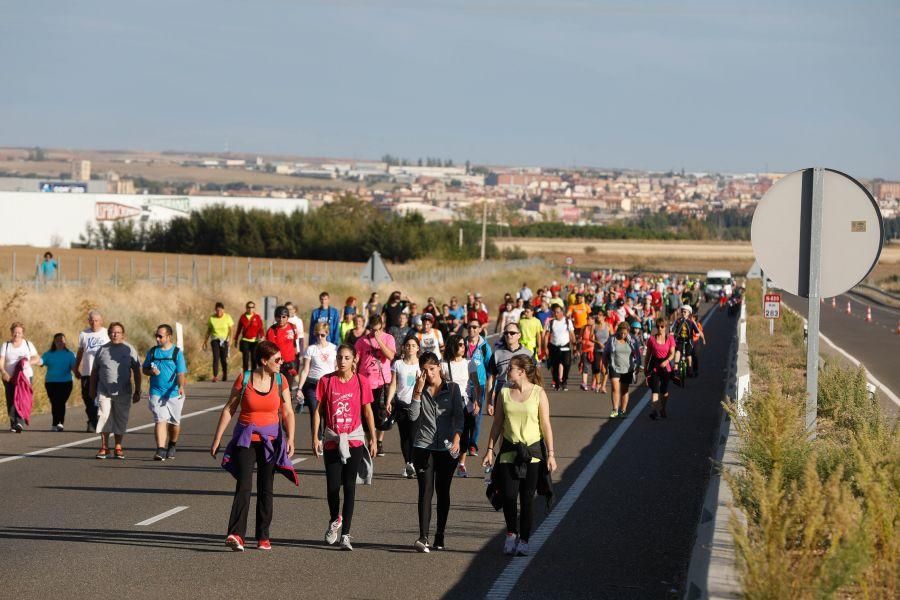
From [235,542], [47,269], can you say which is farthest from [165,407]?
[47,269]

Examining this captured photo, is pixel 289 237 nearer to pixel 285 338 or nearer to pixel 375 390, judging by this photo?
pixel 285 338

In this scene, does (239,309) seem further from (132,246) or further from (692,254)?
(692,254)

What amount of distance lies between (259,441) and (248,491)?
0.38m

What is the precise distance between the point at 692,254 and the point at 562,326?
15456 cm

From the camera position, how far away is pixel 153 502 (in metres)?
12.6

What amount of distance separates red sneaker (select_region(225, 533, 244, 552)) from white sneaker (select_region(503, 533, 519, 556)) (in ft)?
6.18

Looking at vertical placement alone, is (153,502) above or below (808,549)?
below

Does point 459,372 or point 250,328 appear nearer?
point 459,372

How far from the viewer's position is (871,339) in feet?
145

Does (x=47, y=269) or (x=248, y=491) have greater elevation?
(x=47, y=269)

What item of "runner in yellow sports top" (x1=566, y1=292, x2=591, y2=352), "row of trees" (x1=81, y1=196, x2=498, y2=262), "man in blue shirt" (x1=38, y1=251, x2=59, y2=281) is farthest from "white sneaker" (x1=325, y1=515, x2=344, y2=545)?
"row of trees" (x1=81, y1=196, x2=498, y2=262)

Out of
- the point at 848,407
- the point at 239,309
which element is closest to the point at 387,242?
the point at 239,309

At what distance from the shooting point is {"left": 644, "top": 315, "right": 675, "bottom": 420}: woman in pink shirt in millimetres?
20203

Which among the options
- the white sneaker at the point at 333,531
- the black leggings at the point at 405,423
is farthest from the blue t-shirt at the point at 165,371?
the white sneaker at the point at 333,531
